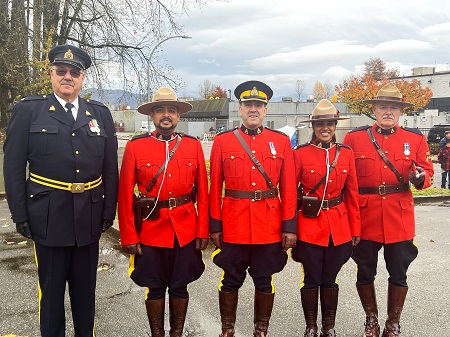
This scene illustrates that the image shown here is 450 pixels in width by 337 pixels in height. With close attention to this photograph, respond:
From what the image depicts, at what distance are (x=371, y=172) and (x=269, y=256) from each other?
1.09m

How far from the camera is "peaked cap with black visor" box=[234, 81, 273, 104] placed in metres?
3.16

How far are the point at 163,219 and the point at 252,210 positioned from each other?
2.22 ft

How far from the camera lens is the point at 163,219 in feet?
9.88

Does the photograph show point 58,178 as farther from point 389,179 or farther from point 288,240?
point 389,179

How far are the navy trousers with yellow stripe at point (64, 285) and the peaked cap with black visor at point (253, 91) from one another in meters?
1.58

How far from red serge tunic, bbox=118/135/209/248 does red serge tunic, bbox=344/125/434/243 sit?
52.1 inches

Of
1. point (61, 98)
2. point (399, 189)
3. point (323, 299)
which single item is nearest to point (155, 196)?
point (61, 98)

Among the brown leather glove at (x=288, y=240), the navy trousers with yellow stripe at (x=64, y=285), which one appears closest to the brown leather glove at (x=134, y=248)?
the navy trousers with yellow stripe at (x=64, y=285)

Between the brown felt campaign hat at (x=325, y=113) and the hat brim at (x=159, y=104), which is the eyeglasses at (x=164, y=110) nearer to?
the hat brim at (x=159, y=104)

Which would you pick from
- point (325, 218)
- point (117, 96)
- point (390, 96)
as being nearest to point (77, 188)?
point (325, 218)

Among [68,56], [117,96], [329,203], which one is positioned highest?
[117,96]

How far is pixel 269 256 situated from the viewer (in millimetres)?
3146

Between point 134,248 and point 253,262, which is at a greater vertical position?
point 134,248

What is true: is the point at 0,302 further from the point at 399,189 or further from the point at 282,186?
the point at 399,189
